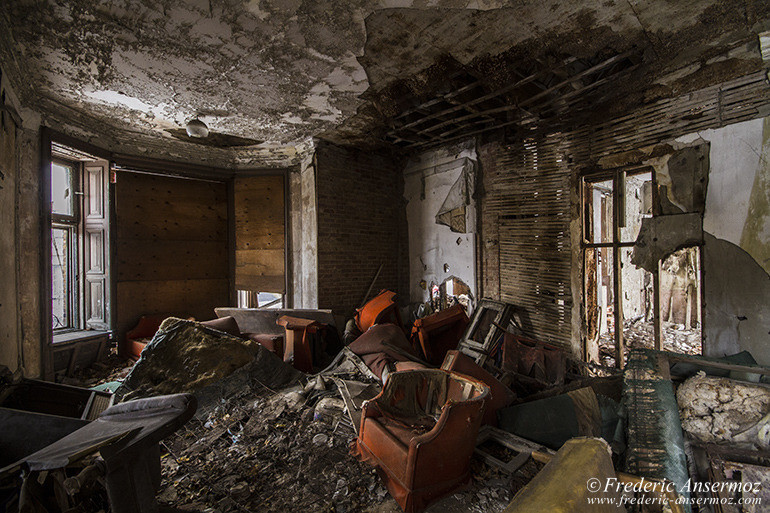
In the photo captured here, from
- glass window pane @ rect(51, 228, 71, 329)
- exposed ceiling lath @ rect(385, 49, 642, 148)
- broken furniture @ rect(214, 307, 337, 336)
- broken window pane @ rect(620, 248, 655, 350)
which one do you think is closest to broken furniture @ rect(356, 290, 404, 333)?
broken furniture @ rect(214, 307, 337, 336)

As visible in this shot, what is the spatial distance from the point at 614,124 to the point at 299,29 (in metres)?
3.80

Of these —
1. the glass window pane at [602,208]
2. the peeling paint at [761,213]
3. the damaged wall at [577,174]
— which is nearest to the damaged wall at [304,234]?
the damaged wall at [577,174]

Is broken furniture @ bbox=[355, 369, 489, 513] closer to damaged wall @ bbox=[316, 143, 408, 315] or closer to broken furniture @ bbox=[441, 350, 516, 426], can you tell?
broken furniture @ bbox=[441, 350, 516, 426]

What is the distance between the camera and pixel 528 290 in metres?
4.93

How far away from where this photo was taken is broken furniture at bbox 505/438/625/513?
4.18 feet

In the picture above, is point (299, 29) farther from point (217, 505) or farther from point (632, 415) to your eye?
point (632, 415)

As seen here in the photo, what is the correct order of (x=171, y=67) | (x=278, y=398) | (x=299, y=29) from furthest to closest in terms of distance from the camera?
(x=278, y=398)
(x=171, y=67)
(x=299, y=29)

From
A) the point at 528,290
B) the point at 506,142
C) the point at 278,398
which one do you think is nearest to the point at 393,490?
the point at 278,398

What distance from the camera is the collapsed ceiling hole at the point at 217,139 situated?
17.3 feet

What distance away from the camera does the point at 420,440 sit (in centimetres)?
221

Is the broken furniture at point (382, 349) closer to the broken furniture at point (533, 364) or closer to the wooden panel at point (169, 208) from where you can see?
the broken furniture at point (533, 364)

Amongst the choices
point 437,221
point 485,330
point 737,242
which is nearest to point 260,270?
point 437,221

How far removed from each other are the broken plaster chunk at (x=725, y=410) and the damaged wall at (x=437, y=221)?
3.04m

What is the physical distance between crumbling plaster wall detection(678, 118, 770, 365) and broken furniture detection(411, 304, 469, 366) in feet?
9.25
